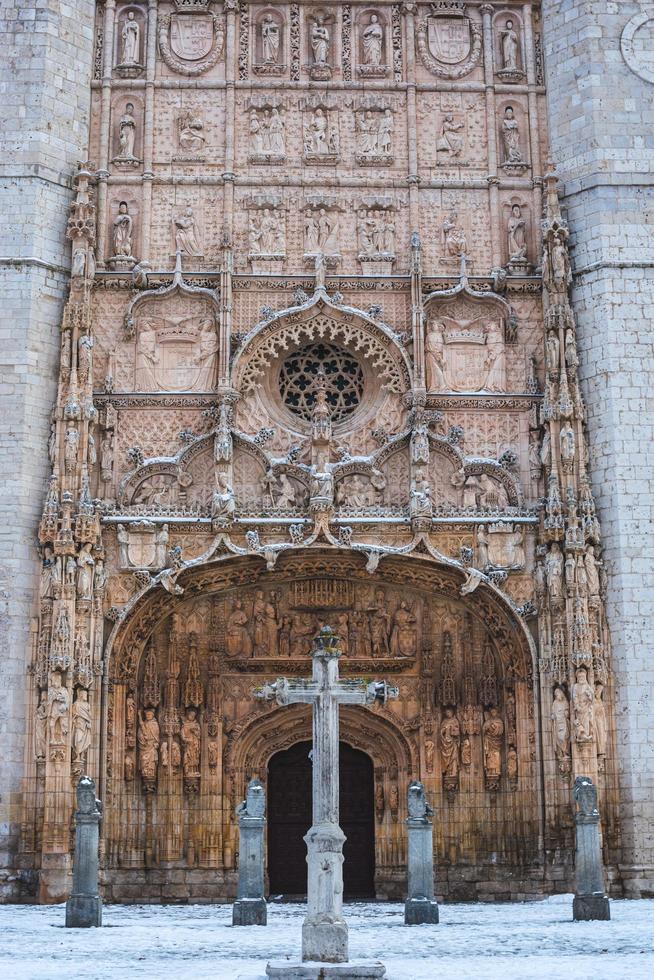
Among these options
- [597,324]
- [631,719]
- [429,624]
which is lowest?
[631,719]

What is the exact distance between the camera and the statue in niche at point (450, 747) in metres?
20.3

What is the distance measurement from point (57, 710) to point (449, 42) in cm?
1246

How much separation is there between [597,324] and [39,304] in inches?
329

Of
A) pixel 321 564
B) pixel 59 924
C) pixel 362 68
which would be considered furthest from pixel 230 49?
pixel 59 924

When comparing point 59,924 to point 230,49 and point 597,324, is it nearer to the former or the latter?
point 597,324

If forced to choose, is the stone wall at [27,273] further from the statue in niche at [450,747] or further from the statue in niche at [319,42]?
the statue in niche at [450,747]

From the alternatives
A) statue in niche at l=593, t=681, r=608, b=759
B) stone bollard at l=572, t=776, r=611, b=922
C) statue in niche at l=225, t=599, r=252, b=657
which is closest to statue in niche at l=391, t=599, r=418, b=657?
statue in niche at l=225, t=599, r=252, b=657

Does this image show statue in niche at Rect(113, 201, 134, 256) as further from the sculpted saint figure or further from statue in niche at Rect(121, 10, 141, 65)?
statue in niche at Rect(121, 10, 141, 65)

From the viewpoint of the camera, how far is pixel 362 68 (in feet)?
73.7

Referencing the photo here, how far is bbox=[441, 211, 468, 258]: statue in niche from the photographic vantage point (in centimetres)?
2172

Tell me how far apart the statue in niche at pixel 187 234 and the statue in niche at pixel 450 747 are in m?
8.18

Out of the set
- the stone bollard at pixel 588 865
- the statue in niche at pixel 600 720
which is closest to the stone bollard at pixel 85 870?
the stone bollard at pixel 588 865

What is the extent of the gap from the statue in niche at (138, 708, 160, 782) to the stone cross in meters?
8.50

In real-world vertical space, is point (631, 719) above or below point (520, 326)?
below
